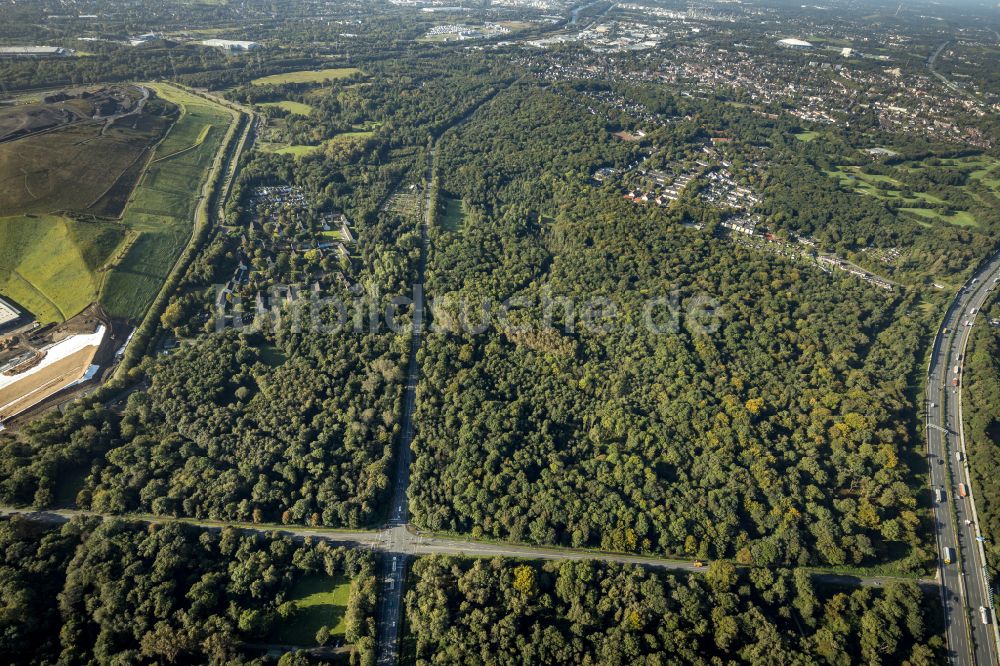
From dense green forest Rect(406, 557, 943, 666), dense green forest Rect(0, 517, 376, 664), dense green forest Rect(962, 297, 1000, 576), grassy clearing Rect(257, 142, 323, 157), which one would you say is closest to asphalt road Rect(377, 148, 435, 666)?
dense green forest Rect(406, 557, 943, 666)

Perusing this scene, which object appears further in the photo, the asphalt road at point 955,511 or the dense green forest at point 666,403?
the dense green forest at point 666,403

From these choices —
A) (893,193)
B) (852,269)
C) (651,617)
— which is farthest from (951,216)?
(651,617)

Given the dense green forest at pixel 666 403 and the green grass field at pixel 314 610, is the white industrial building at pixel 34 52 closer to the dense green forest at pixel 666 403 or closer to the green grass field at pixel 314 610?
the dense green forest at pixel 666 403

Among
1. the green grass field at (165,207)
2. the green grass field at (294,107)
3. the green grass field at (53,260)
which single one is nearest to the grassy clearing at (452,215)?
the green grass field at (165,207)

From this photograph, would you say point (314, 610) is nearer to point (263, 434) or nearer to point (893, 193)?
point (263, 434)

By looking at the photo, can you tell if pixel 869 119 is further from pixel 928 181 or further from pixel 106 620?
pixel 106 620

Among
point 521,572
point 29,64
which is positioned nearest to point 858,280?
point 521,572
